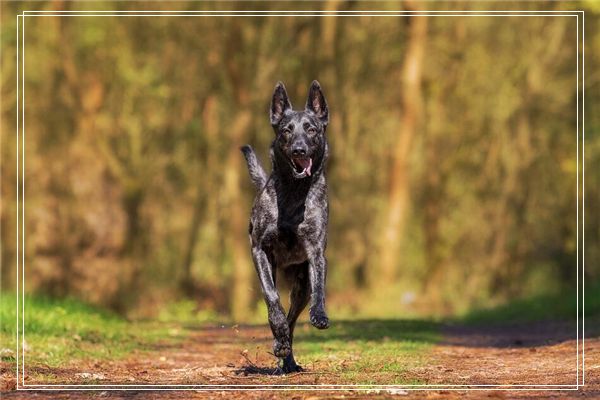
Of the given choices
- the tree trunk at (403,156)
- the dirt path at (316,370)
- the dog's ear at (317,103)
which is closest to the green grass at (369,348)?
the dirt path at (316,370)

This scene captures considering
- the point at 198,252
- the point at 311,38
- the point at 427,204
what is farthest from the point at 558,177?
the point at 198,252

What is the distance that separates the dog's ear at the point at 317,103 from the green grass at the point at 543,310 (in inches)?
388

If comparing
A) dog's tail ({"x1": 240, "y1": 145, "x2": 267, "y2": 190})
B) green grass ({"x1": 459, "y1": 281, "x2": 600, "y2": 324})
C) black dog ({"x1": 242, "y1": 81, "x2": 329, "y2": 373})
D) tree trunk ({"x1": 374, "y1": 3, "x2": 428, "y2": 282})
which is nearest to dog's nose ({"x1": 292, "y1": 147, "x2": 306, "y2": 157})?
black dog ({"x1": 242, "y1": 81, "x2": 329, "y2": 373})

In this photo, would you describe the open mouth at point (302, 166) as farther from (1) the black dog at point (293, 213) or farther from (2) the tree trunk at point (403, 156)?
(2) the tree trunk at point (403, 156)

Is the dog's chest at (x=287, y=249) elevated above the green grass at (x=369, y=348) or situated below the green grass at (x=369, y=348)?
above

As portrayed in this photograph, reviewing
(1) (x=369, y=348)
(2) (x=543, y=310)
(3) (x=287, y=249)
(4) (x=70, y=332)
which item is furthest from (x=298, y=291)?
(2) (x=543, y=310)

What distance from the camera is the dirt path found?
28.9 feet

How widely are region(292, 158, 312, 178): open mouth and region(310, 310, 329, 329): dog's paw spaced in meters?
1.27

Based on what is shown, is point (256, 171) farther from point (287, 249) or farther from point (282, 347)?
point (282, 347)

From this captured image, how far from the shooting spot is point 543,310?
22.6m

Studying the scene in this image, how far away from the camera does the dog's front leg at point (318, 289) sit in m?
9.52

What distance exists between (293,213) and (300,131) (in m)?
0.72

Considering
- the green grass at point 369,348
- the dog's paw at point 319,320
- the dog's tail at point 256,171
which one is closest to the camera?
the dog's paw at point 319,320

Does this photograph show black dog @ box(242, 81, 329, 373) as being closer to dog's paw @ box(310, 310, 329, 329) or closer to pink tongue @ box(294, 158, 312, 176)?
pink tongue @ box(294, 158, 312, 176)
